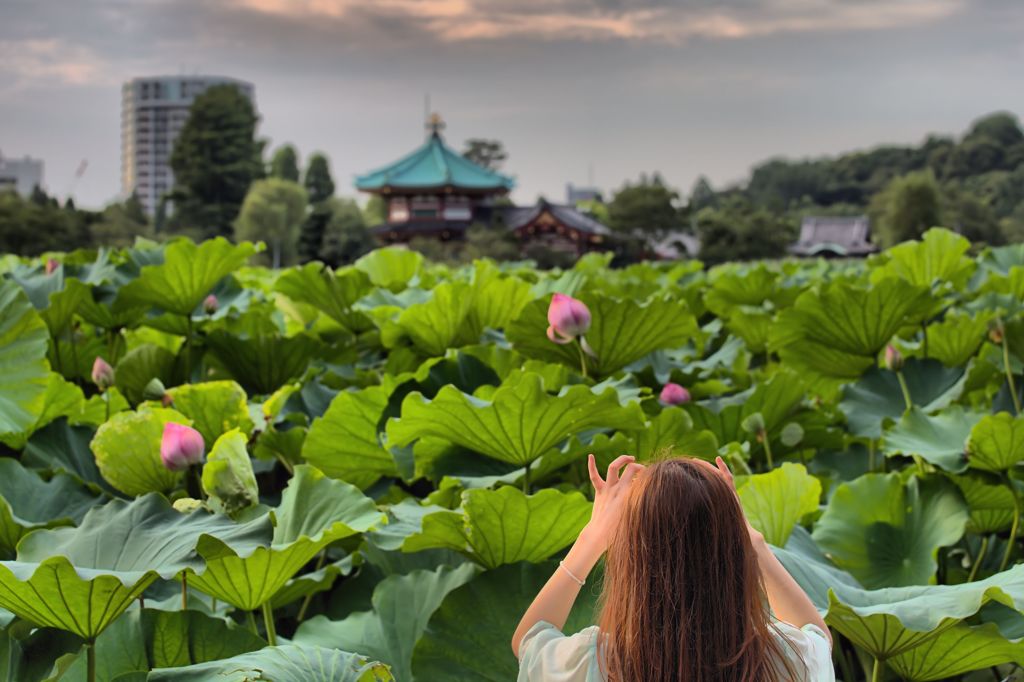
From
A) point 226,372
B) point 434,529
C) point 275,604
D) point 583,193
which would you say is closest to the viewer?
point 434,529

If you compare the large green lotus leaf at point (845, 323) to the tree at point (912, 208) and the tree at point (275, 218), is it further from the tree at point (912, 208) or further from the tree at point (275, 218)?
the tree at point (275, 218)

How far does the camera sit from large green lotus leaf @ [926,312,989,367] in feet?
6.42

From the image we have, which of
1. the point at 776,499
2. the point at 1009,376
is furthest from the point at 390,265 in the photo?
the point at 776,499

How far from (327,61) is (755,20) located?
1732 centimetres

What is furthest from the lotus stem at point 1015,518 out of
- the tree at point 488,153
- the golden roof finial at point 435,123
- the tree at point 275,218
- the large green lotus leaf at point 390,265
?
the tree at point 488,153

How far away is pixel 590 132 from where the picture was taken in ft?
149

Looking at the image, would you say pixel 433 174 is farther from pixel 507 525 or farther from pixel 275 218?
pixel 507 525

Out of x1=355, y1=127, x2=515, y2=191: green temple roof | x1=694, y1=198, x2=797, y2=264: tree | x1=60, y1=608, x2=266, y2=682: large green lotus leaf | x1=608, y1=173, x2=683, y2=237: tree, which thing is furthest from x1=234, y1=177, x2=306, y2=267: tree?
x1=60, y1=608, x2=266, y2=682: large green lotus leaf

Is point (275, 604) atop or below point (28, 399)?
below

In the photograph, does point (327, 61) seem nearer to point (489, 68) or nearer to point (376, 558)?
point (489, 68)

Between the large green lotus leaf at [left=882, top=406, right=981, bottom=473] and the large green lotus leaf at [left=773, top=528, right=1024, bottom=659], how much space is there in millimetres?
410

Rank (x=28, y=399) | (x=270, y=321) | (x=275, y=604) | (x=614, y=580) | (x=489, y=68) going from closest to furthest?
(x=614, y=580), (x=275, y=604), (x=28, y=399), (x=270, y=321), (x=489, y=68)

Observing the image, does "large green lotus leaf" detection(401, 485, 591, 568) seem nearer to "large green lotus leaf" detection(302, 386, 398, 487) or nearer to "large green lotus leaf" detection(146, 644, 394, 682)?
"large green lotus leaf" detection(146, 644, 394, 682)

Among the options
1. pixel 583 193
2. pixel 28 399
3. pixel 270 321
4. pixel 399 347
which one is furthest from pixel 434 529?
pixel 583 193
